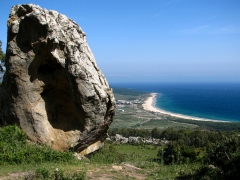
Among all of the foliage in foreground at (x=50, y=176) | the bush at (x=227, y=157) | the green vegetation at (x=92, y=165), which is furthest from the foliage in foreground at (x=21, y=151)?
the bush at (x=227, y=157)

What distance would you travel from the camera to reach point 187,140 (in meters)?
51.2

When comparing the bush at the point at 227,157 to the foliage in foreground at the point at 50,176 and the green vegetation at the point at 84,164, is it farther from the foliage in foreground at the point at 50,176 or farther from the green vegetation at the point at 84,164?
the foliage in foreground at the point at 50,176

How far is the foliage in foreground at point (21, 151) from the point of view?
31.2 ft

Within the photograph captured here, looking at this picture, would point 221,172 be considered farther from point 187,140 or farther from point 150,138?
point 150,138

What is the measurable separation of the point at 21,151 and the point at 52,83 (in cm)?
367

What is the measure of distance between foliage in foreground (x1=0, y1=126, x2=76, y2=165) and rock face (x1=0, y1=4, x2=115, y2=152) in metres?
0.57

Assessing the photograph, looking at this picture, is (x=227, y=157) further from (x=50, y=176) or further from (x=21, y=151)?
(x=21, y=151)

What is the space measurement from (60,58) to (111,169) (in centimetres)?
530

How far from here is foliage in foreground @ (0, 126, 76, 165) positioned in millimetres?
9508

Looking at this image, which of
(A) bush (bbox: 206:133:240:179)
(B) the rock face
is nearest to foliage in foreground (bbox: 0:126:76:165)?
(B) the rock face

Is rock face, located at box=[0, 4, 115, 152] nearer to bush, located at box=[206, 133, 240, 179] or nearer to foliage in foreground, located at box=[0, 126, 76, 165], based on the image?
foliage in foreground, located at box=[0, 126, 76, 165]

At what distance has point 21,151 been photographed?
9805 mm

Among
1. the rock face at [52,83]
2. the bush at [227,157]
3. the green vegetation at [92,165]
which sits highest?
the rock face at [52,83]

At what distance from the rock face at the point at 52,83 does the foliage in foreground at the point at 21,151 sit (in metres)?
0.57
